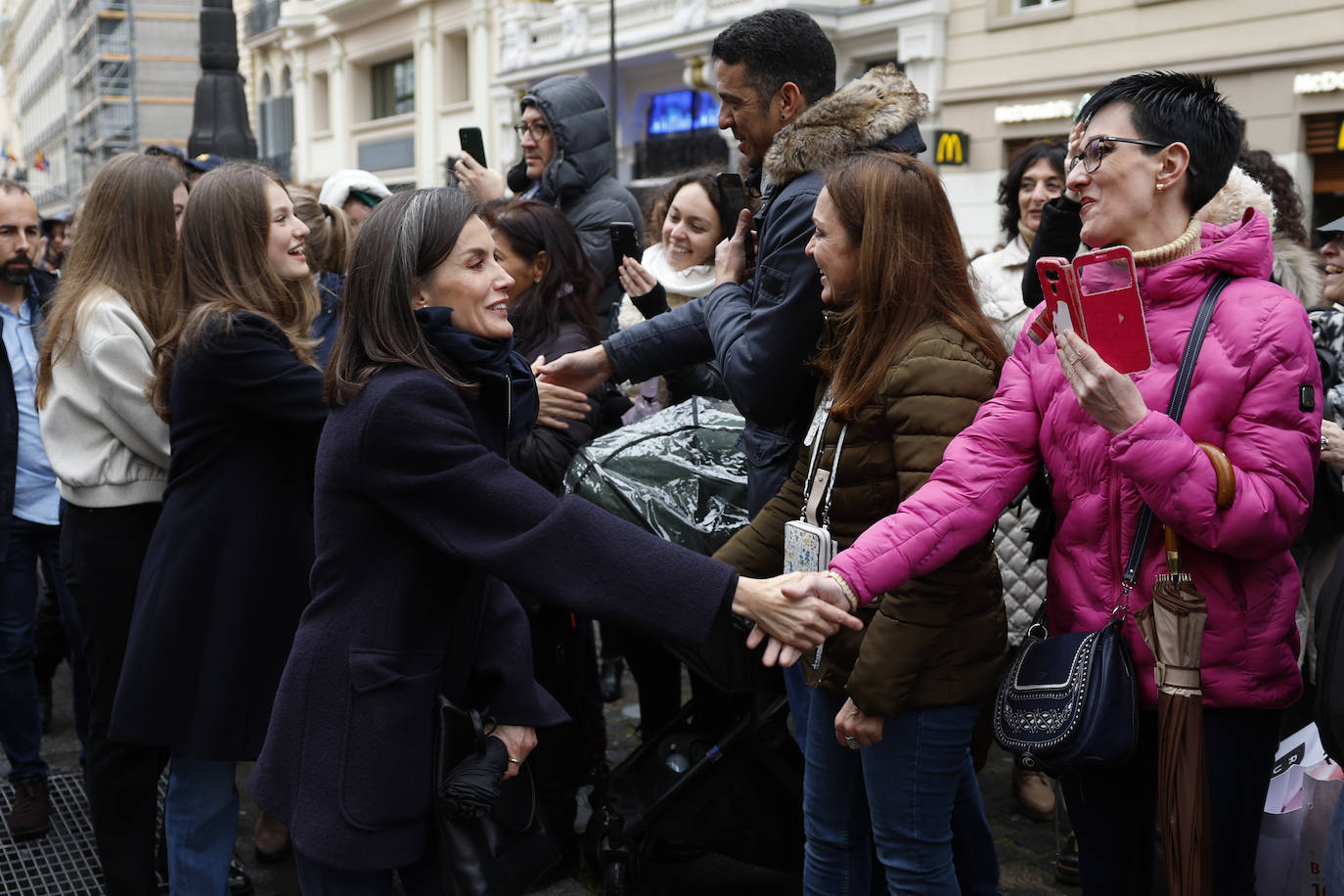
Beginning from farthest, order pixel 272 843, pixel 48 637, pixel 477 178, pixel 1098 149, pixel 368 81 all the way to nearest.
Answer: pixel 368 81 < pixel 48 637 < pixel 477 178 < pixel 272 843 < pixel 1098 149

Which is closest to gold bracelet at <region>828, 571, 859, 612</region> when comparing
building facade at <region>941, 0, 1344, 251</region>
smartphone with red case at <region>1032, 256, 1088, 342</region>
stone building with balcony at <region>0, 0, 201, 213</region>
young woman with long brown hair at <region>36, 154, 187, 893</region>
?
smartphone with red case at <region>1032, 256, 1088, 342</region>

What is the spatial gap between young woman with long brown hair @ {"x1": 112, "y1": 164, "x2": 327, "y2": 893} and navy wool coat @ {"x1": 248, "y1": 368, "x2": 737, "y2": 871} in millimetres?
808

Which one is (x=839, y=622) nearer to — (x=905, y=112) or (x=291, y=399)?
(x=905, y=112)

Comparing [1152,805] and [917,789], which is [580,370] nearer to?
[917,789]

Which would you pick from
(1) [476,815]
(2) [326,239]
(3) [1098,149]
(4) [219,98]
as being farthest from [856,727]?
(4) [219,98]

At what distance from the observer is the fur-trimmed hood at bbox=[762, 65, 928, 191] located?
3.01 meters

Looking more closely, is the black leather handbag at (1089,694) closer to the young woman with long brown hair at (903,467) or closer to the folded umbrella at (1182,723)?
the folded umbrella at (1182,723)

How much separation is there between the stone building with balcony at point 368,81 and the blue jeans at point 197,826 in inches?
940

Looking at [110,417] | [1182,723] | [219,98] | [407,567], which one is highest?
[219,98]

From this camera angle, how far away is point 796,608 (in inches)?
99.9

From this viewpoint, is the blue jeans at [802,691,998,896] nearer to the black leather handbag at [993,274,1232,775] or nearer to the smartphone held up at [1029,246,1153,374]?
the black leather handbag at [993,274,1232,775]

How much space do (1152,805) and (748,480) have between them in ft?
4.44

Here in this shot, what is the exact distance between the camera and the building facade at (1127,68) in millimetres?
12805

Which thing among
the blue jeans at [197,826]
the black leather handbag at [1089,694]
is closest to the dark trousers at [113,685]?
the blue jeans at [197,826]
